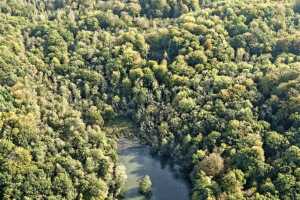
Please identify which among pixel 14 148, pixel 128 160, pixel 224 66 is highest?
pixel 224 66

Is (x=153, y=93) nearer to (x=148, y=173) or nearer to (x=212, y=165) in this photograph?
(x=148, y=173)

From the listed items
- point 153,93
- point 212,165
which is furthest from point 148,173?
point 153,93

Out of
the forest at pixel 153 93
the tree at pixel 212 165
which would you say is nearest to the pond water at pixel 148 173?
the forest at pixel 153 93

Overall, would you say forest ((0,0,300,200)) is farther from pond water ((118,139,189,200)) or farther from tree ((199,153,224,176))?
pond water ((118,139,189,200))

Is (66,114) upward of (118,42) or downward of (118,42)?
downward

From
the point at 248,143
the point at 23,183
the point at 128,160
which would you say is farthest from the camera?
the point at 128,160

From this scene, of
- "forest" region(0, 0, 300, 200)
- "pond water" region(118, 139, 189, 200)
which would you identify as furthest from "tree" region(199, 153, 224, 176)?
"pond water" region(118, 139, 189, 200)

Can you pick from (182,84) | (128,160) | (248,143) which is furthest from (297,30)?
(128,160)

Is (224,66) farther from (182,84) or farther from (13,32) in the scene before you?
(13,32)
